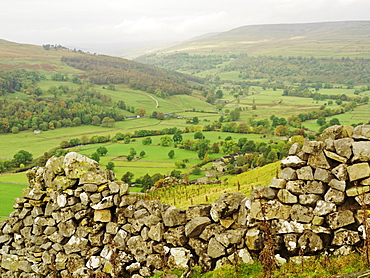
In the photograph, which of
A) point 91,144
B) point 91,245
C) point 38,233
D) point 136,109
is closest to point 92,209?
point 91,245

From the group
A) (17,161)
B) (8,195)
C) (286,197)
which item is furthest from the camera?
(17,161)

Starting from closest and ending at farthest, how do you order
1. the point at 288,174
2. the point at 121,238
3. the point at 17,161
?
the point at 288,174
the point at 121,238
the point at 17,161

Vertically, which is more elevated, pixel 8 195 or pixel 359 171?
pixel 359 171

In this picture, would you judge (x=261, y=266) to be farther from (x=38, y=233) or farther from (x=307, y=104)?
(x=307, y=104)

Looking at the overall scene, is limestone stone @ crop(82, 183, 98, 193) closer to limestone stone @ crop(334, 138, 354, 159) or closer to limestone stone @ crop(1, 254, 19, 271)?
limestone stone @ crop(1, 254, 19, 271)

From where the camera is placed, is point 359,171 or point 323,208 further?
point 323,208

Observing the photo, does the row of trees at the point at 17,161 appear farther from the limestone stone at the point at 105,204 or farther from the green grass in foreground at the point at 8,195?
the limestone stone at the point at 105,204

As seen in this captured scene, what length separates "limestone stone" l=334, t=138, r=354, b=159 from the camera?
30.1 ft

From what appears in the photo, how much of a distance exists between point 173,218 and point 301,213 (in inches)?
154

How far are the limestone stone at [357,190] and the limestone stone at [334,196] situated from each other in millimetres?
180

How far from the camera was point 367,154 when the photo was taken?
885cm

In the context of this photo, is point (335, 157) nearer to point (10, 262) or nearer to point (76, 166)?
point (76, 166)

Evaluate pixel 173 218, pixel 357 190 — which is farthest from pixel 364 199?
pixel 173 218

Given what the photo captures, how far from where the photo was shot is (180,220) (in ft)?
33.9
